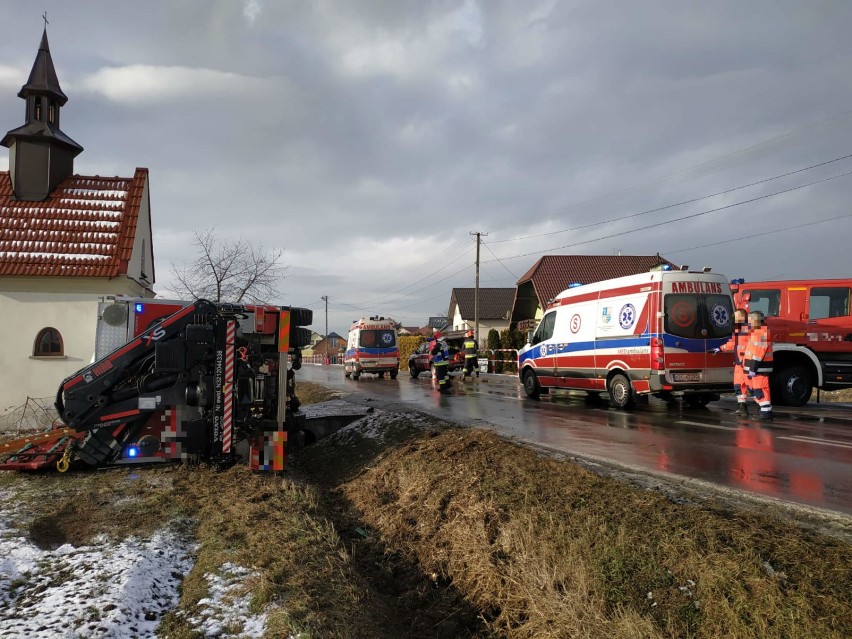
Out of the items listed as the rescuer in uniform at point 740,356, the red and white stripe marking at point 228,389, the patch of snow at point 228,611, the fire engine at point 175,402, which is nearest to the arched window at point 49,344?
the fire engine at point 175,402

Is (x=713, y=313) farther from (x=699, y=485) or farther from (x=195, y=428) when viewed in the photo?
(x=195, y=428)

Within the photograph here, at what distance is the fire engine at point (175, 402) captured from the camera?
699 cm

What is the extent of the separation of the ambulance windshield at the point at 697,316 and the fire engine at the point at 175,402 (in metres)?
7.39

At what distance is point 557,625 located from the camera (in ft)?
11.6

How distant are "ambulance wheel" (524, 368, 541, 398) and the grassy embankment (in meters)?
8.39

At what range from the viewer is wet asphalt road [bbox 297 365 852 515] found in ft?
18.7

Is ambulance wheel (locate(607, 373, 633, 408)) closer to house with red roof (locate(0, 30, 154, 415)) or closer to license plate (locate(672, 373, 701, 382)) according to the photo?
license plate (locate(672, 373, 701, 382))

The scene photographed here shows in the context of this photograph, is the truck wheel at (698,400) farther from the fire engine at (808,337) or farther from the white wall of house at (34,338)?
the white wall of house at (34,338)

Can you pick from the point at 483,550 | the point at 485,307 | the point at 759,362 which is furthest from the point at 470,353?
the point at 485,307

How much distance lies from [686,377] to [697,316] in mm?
1198

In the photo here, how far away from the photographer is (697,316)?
1120 cm

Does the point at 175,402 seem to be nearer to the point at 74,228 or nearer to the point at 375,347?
the point at 74,228

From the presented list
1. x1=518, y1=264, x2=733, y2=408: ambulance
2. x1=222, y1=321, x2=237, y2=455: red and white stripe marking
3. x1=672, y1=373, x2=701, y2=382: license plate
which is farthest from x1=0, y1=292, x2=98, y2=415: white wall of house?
x1=672, y1=373, x2=701, y2=382: license plate

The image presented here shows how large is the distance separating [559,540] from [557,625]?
73 centimetres
